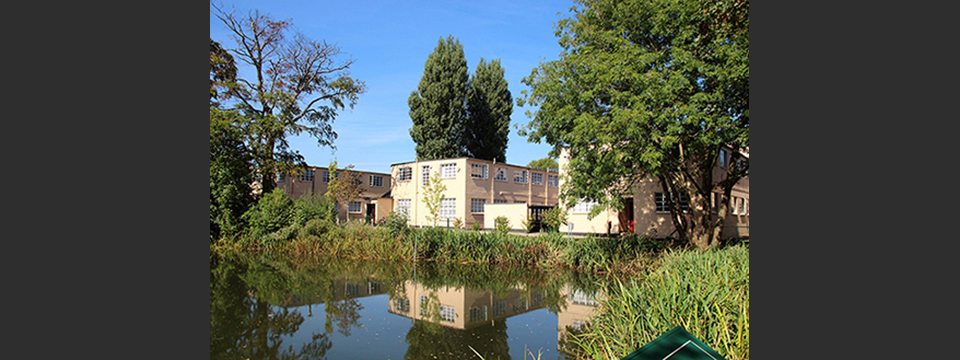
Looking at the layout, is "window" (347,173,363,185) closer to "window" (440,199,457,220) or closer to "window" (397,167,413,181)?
"window" (397,167,413,181)

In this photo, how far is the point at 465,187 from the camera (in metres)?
30.2

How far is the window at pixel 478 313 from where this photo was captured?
31.6ft

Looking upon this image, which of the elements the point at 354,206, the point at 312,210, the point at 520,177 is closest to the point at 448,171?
the point at 520,177

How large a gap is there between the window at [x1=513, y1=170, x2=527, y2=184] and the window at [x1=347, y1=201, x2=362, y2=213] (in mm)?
11149

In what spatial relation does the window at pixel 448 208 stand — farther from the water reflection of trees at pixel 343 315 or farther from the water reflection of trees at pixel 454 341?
the water reflection of trees at pixel 454 341

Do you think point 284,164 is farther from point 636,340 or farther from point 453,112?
point 636,340

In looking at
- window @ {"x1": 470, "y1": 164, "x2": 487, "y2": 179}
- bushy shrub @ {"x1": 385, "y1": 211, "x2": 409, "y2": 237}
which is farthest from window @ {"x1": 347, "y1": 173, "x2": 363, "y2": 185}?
bushy shrub @ {"x1": 385, "y1": 211, "x2": 409, "y2": 237}

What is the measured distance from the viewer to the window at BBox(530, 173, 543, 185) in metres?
35.2

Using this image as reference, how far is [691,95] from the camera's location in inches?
448

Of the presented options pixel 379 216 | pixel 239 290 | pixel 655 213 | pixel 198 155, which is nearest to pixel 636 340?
pixel 198 155

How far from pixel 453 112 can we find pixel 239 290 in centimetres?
2813

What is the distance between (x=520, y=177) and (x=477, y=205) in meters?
4.46

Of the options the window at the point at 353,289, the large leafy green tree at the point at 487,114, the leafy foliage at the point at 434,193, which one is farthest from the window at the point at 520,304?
the large leafy green tree at the point at 487,114

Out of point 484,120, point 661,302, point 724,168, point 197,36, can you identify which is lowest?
point 661,302
